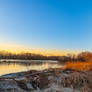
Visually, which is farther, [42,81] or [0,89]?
[42,81]

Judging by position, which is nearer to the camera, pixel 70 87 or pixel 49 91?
pixel 49 91

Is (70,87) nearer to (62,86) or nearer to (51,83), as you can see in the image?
(62,86)

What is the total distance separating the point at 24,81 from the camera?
14.9ft

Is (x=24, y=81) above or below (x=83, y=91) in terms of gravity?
above

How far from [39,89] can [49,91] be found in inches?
14.5

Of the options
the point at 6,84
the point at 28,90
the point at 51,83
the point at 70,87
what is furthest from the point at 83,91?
the point at 6,84

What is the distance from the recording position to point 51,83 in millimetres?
4719

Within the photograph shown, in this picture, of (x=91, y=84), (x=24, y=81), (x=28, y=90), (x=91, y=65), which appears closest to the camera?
(x=28, y=90)

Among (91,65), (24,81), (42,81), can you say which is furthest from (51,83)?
(91,65)

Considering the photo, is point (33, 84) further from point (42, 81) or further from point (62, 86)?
point (62, 86)

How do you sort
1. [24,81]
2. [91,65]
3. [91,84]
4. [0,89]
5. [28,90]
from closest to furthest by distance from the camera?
[0,89] → [28,90] → [24,81] → [91,84] → [91,65]

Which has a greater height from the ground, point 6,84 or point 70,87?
point 6,84

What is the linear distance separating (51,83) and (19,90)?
→ 1270 millimetres

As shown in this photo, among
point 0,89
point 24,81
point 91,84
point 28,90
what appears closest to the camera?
point 0,89
